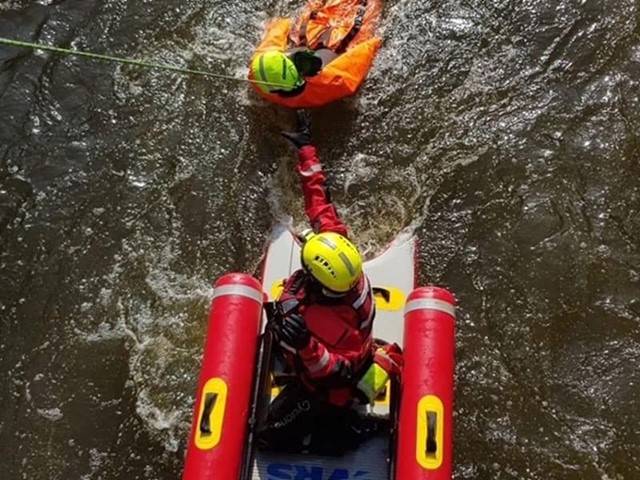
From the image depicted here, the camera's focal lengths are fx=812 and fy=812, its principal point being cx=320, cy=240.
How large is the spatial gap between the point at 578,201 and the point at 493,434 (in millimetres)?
1710

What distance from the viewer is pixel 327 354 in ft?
12.3

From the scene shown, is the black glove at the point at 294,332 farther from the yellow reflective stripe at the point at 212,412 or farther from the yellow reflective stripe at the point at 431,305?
the yellow reflective stripe at the point at 431,305

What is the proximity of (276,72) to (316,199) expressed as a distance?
1091mm

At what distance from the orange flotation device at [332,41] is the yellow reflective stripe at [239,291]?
5.26ft

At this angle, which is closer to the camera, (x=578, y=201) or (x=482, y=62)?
(x=578, y=201)

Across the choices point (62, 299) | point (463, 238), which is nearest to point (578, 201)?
point (463, 238)

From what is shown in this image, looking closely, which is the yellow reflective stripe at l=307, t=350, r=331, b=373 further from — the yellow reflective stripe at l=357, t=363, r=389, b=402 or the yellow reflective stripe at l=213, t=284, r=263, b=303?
the yellow reflective stripe at l=213, t=284, r=263, b=303

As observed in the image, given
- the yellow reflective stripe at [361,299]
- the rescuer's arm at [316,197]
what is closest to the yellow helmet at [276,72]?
the rescuer's arm at [316,197]

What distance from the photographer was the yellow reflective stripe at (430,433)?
3844mm

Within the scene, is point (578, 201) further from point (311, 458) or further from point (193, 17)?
point (193, 17)

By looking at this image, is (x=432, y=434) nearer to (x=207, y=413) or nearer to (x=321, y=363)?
(x=321, y=363)

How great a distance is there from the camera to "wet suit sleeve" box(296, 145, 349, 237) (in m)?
4.46

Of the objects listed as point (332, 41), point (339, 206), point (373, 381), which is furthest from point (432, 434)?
point (332, 41)

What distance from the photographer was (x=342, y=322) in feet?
12.7
